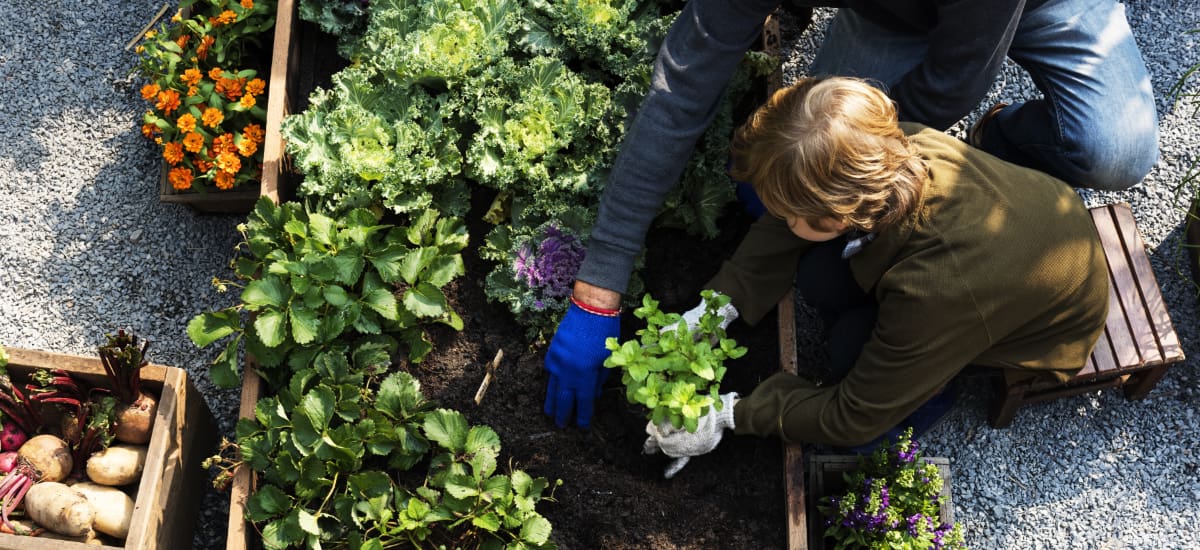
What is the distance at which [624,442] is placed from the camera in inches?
95.3

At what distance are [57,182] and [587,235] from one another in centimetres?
188

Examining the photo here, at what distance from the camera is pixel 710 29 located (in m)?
2.16

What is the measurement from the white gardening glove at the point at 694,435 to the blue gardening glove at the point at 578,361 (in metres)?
0.18

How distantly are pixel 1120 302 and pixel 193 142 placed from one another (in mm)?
2682

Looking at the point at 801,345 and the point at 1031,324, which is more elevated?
the point at 1031,324

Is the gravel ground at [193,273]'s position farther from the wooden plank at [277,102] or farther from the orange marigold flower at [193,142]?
the wooden plank at [277,102]

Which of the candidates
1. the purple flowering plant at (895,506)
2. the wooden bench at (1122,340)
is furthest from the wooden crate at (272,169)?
the wooden bench at (1122,340)

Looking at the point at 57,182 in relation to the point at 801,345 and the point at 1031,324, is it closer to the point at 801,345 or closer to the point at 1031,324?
the point at 801,345

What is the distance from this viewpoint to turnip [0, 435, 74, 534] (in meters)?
2.33

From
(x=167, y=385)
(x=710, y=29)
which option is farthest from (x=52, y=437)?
(x=710, y=29)

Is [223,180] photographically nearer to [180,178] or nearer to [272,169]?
[180,178]

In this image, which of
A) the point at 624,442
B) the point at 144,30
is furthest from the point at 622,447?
the point at 144,30

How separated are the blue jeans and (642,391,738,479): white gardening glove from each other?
1.00 meters

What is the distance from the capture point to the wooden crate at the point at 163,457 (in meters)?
2.22
